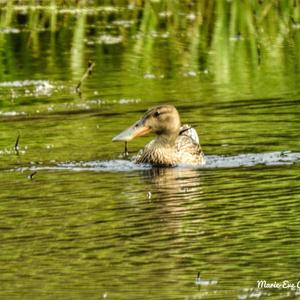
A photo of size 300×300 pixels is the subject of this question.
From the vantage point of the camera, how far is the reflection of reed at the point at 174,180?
34.2 feet

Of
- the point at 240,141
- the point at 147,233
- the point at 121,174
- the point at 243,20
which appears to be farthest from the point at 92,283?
the point at 243,20

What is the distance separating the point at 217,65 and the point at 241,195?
674 centimetres

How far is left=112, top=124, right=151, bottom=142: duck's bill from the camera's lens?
1214 centimetres

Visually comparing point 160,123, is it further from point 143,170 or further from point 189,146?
point 143,170

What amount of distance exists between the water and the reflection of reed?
15 mm

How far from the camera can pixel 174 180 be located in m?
11.2

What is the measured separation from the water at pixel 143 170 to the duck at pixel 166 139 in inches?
7.0

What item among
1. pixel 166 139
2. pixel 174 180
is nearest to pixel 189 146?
pixel 166 139

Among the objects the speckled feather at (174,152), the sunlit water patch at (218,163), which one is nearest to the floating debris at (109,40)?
the speckled feather at (174,152)

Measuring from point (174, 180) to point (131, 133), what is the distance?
1224mm

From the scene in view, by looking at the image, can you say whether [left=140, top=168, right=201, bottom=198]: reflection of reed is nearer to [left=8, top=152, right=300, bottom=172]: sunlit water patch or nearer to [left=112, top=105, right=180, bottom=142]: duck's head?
[left=8, top=152, right=300, bottom=172]: sunlit water patch

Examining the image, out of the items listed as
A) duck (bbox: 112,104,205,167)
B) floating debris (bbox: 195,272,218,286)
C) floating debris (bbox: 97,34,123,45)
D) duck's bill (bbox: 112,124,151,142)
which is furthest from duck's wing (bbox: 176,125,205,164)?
floating debris (bbox: 97,34,123,45)

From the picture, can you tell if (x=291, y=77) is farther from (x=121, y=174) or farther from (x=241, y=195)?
(x=241, y=195)

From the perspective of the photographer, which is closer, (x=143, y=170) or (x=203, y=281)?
(x=203, y=281)
